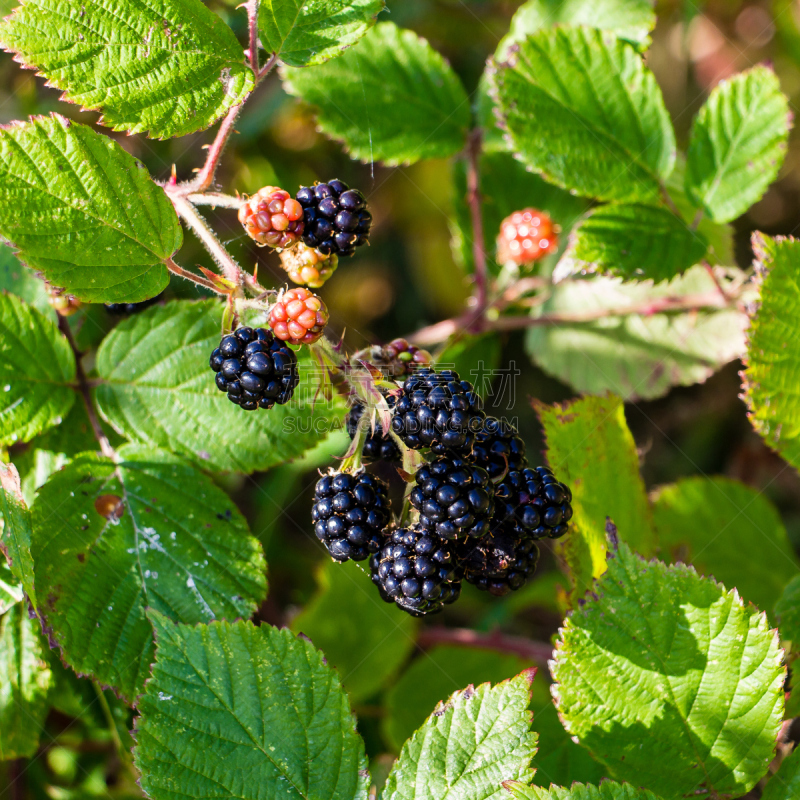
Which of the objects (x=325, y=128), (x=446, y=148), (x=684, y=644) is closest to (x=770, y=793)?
(x=684, y=644)

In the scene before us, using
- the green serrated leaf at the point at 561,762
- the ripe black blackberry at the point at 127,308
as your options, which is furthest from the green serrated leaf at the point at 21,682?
the green serrated leaf at the point at 561,762

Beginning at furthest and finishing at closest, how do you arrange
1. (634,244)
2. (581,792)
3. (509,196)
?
(509,196) < (634,244) < (581,792)

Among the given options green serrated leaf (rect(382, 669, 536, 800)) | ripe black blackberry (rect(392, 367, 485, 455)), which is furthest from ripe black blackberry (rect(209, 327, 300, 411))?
green serrated leaf (rect(382, 669, 536, 800))

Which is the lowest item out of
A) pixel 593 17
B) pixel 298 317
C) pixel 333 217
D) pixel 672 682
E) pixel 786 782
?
pixel 786 782

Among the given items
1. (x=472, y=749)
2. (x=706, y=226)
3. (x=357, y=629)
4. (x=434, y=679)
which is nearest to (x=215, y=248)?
(x=472, y=749)

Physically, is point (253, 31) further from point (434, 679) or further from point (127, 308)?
point (434, 679)

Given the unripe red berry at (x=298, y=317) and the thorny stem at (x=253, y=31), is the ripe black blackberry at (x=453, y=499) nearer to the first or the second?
the unripe red berry at (x=298, y=317)

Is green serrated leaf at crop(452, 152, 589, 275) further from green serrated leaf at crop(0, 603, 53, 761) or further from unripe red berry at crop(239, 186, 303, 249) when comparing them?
green serrated leaf at crop(0, 603, 53, 761)

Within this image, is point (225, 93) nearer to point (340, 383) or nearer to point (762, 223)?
point (340, 383)
